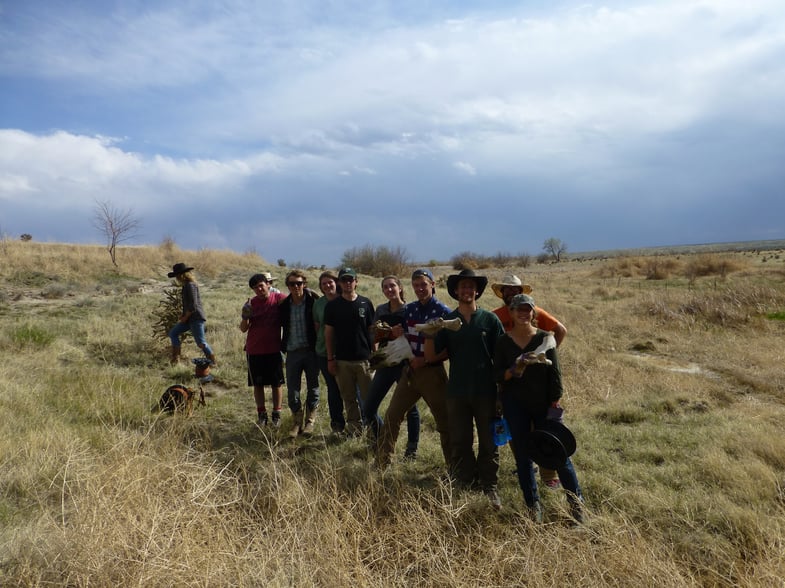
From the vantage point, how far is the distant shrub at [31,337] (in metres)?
8.97

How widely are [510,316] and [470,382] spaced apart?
0.72m

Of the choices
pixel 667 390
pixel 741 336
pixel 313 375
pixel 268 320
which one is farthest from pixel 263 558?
pixel 741 336

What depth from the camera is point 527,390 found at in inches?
141

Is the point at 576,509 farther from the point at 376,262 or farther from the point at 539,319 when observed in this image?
the point at 376,262

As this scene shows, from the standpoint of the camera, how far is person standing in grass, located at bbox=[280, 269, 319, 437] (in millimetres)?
5637

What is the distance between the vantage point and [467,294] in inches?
156

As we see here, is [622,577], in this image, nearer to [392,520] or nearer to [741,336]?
[392,520]

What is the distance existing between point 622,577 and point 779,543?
1.10 m

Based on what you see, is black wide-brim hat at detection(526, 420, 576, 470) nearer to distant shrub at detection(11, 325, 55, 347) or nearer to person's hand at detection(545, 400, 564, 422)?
person's hand at detection(545, 400, 564, 422)

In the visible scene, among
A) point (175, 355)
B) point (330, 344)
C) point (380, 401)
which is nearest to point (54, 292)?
point (175, 355)

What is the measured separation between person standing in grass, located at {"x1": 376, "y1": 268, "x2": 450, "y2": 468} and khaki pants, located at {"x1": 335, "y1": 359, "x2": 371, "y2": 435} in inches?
24.8

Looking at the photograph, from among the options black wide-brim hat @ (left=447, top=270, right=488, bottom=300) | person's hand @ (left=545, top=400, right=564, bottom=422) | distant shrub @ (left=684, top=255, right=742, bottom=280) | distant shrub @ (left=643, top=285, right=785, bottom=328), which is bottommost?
distant shrub @ (left=643, top=285, right=785, bottom=328)

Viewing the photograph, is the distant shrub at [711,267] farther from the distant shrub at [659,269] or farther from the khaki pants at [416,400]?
the khaki pants at [416,400]

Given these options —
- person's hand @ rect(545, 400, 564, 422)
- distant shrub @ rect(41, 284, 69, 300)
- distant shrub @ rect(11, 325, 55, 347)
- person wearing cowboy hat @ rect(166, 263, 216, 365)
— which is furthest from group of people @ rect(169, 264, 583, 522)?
distant shrub @ rect(41, 284, 69, 300)
